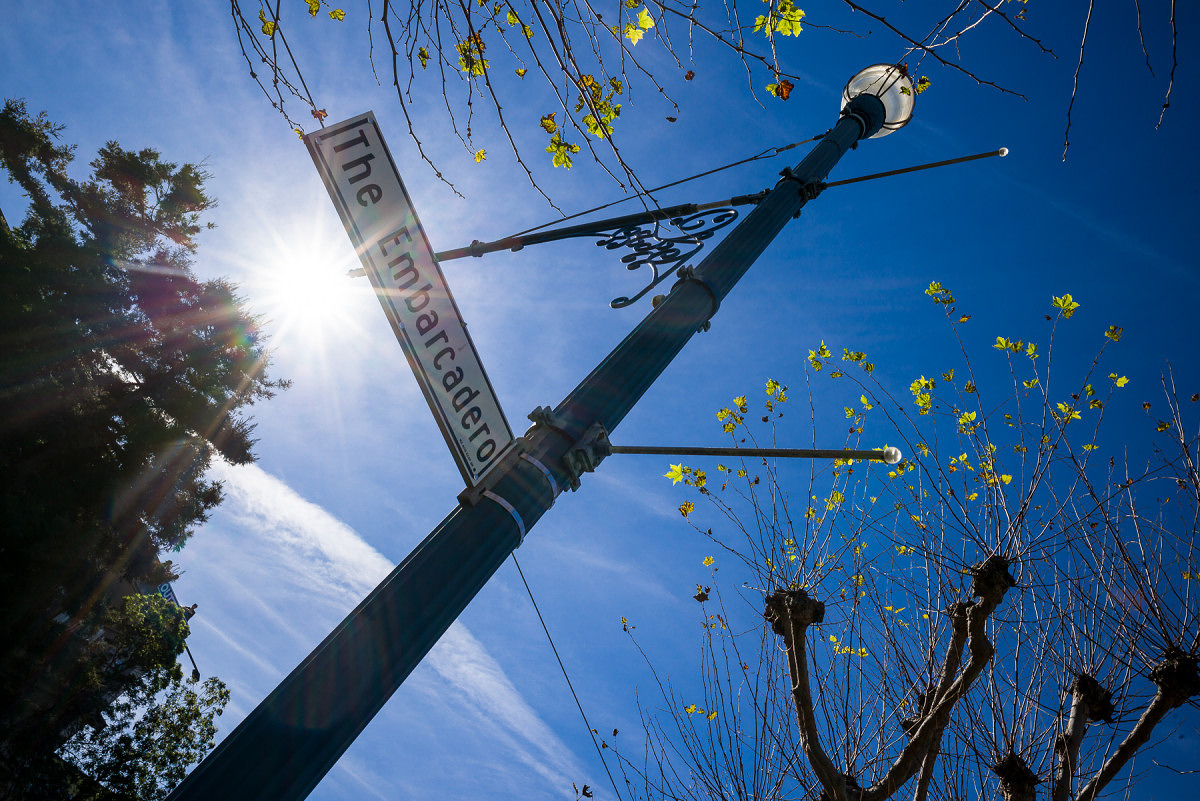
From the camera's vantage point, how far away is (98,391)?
15.7m

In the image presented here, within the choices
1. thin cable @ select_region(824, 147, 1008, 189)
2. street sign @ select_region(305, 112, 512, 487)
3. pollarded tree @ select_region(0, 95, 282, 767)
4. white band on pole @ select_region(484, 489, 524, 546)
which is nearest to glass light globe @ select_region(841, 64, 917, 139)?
thin cable @ select_region(824, 147, 1008, 189)

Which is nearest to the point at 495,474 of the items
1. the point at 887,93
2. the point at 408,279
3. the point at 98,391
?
the point at 408,279

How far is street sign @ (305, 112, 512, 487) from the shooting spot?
78.0 inches

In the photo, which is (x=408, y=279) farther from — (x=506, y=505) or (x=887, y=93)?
(x=887, y=93)

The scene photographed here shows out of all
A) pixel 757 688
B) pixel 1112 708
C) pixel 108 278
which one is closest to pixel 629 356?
pixel 757 688

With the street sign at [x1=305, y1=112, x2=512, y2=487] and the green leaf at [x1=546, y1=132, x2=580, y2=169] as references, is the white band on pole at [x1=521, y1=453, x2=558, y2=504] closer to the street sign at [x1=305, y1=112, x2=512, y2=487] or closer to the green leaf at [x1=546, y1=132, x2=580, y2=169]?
the street sign at [x1=305, y1=112, x2=512, y2=487]

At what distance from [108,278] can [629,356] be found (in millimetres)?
20186

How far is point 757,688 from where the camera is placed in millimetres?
5102

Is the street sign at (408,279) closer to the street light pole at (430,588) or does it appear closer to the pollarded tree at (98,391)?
the street light pole at (430,588)

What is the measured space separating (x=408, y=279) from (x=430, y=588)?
1.03 m

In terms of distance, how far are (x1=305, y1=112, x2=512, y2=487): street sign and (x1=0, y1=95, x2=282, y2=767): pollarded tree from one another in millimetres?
15618

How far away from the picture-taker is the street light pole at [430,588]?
1.49 meters

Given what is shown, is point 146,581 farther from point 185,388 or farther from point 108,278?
point 108,278

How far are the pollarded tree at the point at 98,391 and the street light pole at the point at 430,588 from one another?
15.6 m
